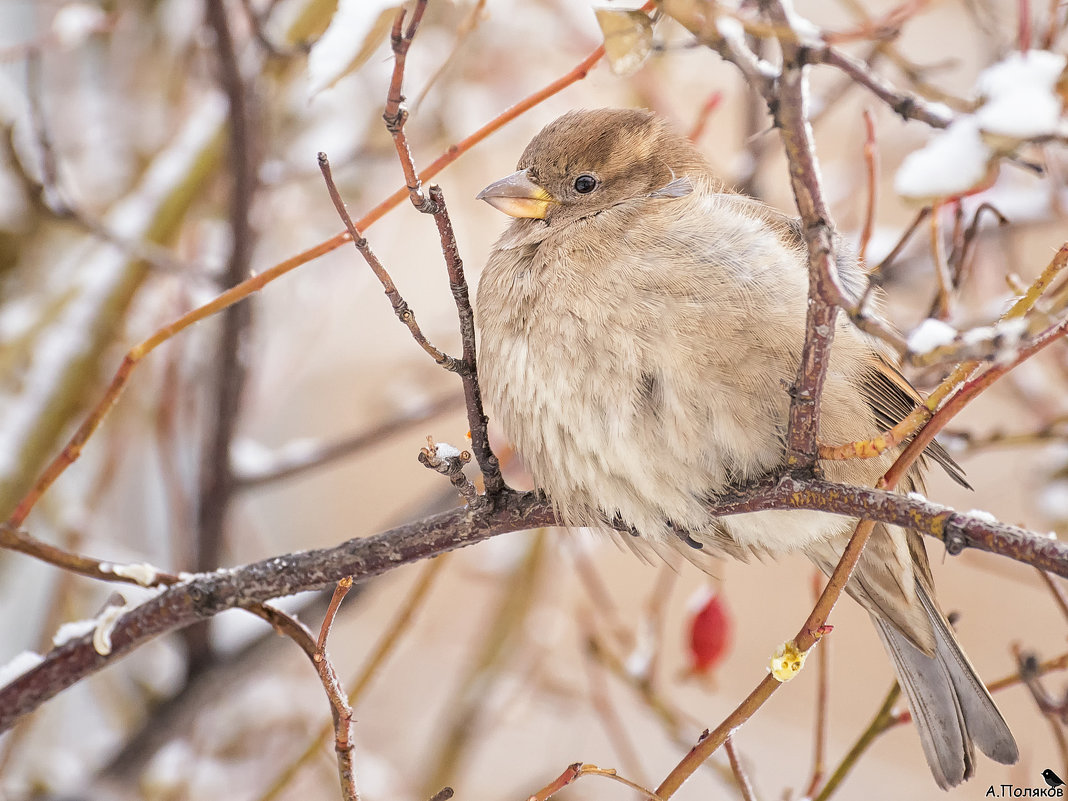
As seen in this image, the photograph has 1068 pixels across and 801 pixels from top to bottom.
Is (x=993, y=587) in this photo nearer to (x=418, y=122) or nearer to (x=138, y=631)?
(x=418, y=122)

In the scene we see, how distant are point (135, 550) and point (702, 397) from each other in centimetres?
255

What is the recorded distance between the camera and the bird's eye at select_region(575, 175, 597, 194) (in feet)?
6.34

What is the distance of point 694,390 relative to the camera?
1512mm

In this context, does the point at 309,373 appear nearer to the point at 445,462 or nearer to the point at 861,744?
the point at 445,462

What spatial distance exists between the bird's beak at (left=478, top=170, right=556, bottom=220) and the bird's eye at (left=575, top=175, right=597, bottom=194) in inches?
2.1

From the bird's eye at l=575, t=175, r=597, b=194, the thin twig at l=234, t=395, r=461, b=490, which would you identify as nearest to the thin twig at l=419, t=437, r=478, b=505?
the bird's eye at l=575, t=175, r=597, b=194

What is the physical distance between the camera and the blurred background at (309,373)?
2129 mm

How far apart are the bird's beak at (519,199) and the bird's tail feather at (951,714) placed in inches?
40.4

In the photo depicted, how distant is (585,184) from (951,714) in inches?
43.8

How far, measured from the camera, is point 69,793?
86.5 inches

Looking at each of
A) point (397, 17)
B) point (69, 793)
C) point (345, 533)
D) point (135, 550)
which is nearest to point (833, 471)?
point (397, 17)

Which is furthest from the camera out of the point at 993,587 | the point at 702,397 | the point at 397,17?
the point at 993,587

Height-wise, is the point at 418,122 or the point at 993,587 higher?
the point at 418,122

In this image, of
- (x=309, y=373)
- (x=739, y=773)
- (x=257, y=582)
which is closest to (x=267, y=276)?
(x=257, y=582)
